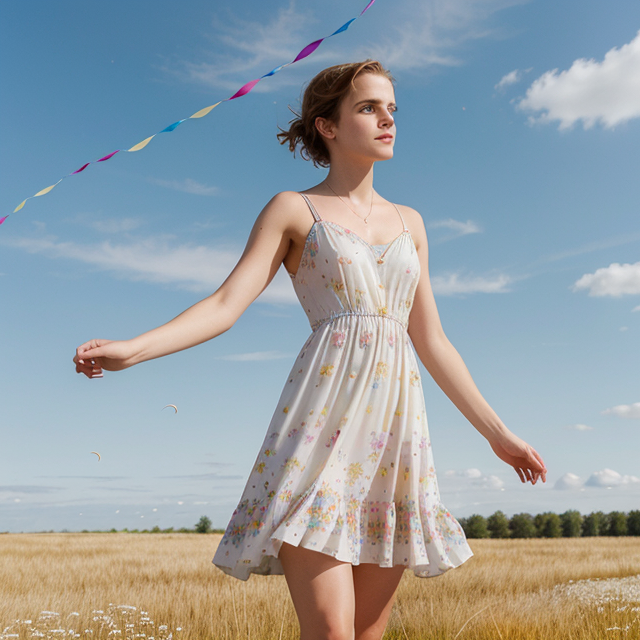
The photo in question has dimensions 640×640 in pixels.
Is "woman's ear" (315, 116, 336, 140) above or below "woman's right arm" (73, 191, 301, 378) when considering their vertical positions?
above

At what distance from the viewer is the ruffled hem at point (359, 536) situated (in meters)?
2.08

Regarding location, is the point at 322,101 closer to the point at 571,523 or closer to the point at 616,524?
the point at 616,524

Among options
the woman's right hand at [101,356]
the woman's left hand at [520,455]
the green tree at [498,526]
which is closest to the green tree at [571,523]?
the green tree at [498,526]

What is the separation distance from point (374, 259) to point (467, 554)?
1155 mm

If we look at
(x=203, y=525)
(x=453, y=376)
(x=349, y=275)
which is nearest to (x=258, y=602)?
(x=453, y=376)

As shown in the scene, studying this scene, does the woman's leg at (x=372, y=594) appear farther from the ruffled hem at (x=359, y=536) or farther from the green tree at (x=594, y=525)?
the green tree at (x=594, y=525)

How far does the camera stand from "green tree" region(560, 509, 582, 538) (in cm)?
1827

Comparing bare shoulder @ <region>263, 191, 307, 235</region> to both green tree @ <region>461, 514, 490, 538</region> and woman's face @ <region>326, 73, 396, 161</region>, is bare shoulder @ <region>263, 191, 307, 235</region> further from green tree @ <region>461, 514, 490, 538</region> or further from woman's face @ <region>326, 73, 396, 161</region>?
green tree @ <region>461, 514, 490, 538</region>

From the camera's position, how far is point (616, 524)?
16.8 m

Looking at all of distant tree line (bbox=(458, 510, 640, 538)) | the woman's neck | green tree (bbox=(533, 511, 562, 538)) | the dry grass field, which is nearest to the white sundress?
the woman's neck

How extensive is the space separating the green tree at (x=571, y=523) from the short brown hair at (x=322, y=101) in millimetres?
18102

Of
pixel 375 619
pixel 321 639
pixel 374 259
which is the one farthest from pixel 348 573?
pixel 374 259

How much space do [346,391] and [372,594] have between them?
0.75 meters

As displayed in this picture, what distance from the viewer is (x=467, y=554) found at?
7.79ft
